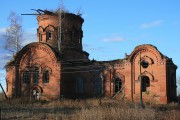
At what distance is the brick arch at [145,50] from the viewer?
36281 mm

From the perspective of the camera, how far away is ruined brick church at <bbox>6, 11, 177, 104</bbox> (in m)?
36.7

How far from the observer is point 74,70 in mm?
41719

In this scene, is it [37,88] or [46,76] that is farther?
[46,76]

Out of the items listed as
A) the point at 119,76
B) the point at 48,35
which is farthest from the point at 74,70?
the point at 48,35

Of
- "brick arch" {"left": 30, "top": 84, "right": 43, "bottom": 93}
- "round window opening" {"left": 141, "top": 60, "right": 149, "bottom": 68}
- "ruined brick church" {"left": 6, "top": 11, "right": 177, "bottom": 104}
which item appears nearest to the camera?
"ruined brick church" {"left": 6, "top": 11, "right": 177, "bottom": 104}

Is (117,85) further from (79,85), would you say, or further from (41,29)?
(41,29)

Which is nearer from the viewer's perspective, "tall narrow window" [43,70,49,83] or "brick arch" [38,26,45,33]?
"tall narrow window" [43,70,49,83]

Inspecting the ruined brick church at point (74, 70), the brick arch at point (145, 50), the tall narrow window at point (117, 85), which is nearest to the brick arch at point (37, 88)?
the ruined brick church at point (74, 70)

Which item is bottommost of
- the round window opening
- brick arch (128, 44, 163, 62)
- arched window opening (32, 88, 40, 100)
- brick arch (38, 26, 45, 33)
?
arched window opening (32, 88, 40, 100)

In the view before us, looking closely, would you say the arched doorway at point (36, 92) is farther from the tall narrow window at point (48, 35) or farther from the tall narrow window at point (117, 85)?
the tall narrow window at point (117, 85)

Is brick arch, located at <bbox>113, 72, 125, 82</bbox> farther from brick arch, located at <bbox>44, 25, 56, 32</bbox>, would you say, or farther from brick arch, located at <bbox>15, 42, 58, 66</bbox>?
brick arch, located at <bbox>44, 25, 56, 32</bbox>

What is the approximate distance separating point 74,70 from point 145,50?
8759mm

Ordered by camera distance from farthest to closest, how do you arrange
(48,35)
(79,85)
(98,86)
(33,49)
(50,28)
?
(48,35)
(50,28)
(33,49)
(79,85)
(98,86)

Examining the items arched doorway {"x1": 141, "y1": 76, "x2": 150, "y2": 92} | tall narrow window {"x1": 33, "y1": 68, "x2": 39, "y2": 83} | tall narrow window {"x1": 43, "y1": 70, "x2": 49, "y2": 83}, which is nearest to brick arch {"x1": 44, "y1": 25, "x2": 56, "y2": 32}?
tall narrow window {"x1": 33, "y1": 68, "x2": 39, "y2": 83}
